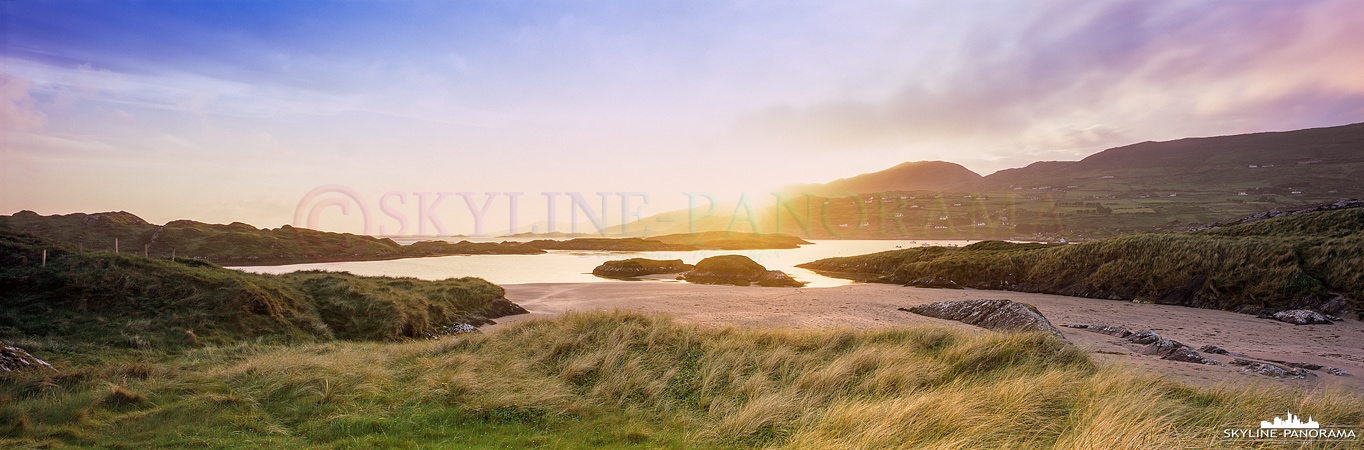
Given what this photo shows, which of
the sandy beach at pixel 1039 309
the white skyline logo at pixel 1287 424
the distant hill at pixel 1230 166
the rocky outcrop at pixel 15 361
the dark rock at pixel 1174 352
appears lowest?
the sandy beach at pixel 1039 309

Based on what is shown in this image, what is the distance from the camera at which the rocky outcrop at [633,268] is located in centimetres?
3534

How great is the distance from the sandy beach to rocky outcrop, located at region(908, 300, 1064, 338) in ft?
1.84

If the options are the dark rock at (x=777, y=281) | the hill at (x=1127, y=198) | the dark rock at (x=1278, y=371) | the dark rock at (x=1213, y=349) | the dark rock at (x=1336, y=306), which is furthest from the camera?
the hill at (x=1127, y=198)

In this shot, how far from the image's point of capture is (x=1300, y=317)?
14789mm

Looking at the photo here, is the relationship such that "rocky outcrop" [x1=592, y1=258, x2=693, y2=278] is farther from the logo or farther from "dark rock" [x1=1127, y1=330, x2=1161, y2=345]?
the logo

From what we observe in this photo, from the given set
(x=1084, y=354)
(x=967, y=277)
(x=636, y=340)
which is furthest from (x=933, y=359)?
(x=967, y=277)

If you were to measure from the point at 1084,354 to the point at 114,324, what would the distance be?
844 inches

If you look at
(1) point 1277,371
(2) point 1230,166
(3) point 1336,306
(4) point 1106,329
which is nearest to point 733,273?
(4) point 1106,329

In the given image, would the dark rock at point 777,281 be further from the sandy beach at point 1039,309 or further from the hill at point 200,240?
the hill at point 200,240

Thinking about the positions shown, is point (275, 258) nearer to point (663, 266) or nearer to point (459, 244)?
point (459, 244)

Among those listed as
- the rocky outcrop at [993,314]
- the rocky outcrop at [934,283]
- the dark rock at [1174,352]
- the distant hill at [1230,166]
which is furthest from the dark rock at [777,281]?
the distant hill at [1230,166]

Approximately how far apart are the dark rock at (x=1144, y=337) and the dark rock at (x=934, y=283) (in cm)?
1677

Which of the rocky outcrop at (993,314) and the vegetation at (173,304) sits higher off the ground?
the vegetation at (173,304)

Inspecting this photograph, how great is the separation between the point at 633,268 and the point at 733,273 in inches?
302
